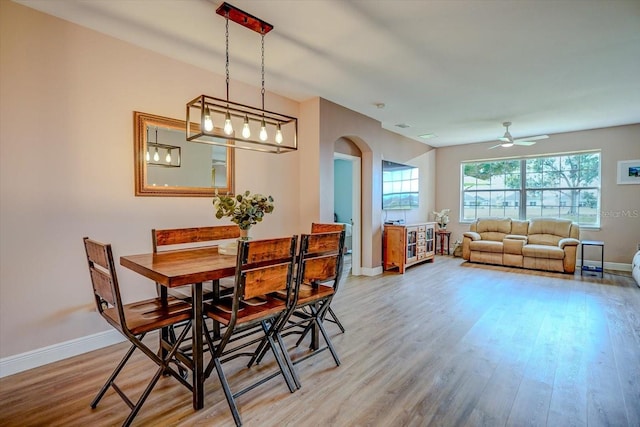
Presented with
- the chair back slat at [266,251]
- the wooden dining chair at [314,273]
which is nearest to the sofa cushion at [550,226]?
the wooden dining chair at [314,273]

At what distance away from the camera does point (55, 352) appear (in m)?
2.43

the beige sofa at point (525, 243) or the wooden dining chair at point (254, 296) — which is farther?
the beige sofa at point (525, 243)

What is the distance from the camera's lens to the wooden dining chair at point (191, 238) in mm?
2299

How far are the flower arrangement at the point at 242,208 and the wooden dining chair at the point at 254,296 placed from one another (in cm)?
51

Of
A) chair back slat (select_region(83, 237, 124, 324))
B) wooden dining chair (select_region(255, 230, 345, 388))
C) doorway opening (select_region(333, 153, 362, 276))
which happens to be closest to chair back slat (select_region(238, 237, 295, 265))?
wooden dining chair (select_region(255, 230, 345, 388))

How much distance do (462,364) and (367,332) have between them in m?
0.87

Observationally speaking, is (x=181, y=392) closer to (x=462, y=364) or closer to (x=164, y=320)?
(x=164, y=320)

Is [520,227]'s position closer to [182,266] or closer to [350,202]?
[350,202]

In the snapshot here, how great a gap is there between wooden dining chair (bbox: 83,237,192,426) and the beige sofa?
586 cm

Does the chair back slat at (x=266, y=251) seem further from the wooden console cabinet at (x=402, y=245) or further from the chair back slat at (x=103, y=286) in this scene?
the wooden console cabinet at (x=402, y=245)

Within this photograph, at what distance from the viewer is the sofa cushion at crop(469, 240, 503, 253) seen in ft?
19.7

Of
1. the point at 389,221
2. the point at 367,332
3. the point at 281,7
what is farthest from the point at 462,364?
the point at 389,221

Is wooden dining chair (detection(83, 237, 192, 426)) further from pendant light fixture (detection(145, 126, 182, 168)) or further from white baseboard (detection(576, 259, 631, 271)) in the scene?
white baseboard (detection(576, 259, 631, 271))

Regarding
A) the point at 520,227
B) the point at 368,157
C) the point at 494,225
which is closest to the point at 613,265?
the point at 520,227
